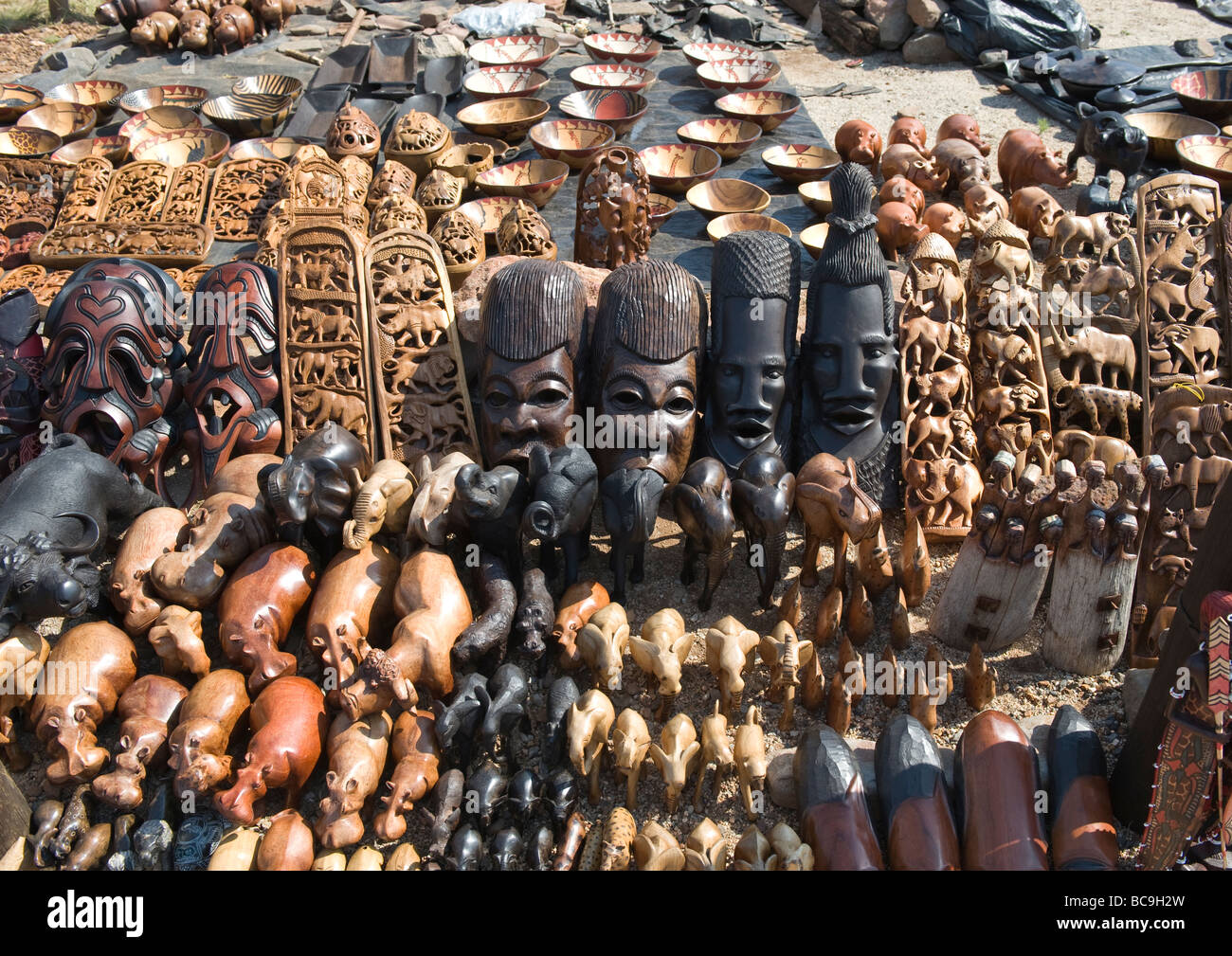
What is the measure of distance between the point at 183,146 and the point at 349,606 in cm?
684

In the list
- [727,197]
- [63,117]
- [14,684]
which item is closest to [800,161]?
[727,197]

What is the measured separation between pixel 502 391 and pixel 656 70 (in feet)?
27.3

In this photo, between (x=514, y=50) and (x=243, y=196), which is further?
(x=514, y=50)

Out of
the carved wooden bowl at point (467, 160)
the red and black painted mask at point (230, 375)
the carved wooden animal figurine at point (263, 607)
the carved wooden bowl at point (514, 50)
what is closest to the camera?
the carved wooden animal figurine at point (263, 607)

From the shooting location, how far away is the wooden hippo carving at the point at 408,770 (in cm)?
359

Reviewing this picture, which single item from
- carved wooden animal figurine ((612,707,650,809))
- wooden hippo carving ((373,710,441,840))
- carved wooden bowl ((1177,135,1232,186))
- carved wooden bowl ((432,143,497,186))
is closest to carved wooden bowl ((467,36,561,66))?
carved wooden bowl ((432,143,497,186))

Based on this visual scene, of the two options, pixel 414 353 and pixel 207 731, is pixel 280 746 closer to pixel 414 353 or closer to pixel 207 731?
pixel 207 731

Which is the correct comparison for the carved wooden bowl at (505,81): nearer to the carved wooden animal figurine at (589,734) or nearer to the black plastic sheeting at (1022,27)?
the black plastic sheeting at (1022,27)

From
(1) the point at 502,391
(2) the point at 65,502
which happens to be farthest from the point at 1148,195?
(2) the point at 65,502

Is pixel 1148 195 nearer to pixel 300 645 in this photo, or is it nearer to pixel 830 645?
pixel 830 645

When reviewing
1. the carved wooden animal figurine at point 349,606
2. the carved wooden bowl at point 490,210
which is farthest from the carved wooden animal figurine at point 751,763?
the carved wooden bowl at point 490,210

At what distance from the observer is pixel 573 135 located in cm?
919

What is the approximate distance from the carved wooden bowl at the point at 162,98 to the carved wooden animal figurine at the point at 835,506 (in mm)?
8498

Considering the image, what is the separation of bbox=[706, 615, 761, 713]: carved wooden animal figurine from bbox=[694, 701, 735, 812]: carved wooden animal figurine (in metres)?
0.18
